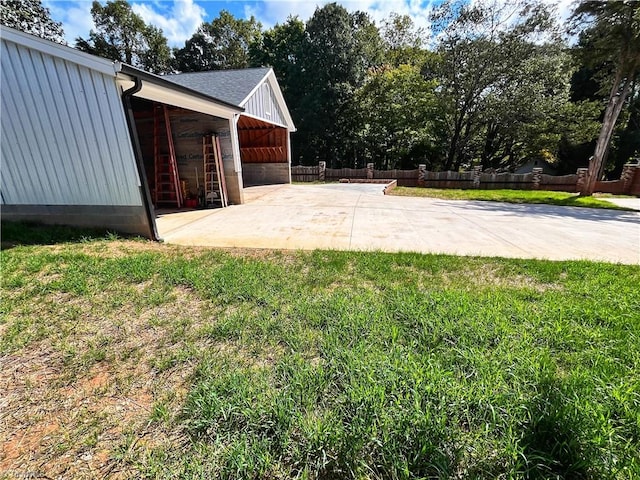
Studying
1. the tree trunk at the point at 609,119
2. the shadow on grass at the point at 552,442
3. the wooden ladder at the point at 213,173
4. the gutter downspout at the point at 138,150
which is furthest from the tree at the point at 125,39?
the tree trunk at the point at 609,119

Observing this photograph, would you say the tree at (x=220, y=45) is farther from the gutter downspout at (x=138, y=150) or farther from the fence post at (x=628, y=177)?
the fence post at (x=628, y=177)

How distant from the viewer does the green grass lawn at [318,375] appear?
4.16ft

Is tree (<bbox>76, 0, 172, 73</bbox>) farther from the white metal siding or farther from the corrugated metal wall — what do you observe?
the white metal siding

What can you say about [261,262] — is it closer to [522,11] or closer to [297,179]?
[297,179]

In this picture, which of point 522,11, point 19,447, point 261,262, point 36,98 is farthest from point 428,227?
point 522,11

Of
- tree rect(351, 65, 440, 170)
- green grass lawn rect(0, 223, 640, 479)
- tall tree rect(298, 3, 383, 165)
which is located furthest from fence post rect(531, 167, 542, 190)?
green grass lawn rect(0, 223, 640, 479)

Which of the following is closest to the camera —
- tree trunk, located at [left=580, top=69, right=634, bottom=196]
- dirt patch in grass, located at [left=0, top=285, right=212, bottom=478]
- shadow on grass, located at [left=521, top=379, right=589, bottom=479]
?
shadow on grass, located at [left=521, top=379, right=589, bottom=479]

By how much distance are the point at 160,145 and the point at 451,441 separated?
8.39 metres

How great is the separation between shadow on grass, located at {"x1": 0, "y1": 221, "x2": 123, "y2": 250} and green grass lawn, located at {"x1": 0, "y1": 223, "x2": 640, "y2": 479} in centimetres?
127

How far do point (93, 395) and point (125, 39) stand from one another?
29.7m

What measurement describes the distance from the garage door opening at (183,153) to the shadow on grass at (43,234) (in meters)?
3.02

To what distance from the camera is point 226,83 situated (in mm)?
8742

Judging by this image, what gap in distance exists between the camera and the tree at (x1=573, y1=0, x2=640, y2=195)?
9.02m

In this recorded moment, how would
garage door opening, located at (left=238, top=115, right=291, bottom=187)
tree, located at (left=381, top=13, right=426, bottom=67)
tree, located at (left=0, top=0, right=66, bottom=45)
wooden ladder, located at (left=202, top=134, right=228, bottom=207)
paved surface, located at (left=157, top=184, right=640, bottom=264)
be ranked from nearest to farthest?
paved surface, located at (left=157, top=184, right=640, bottom=264), wooden ladder, located at (left=202, top=134, right=228, bottom=207), garage door opening, located at (left=238, top=115, right=291, bottom=187), tree, located at (left=0, top=0, right=66, bottom=45), tree, located at (left=381, top=13, right=426, bottom=67)
